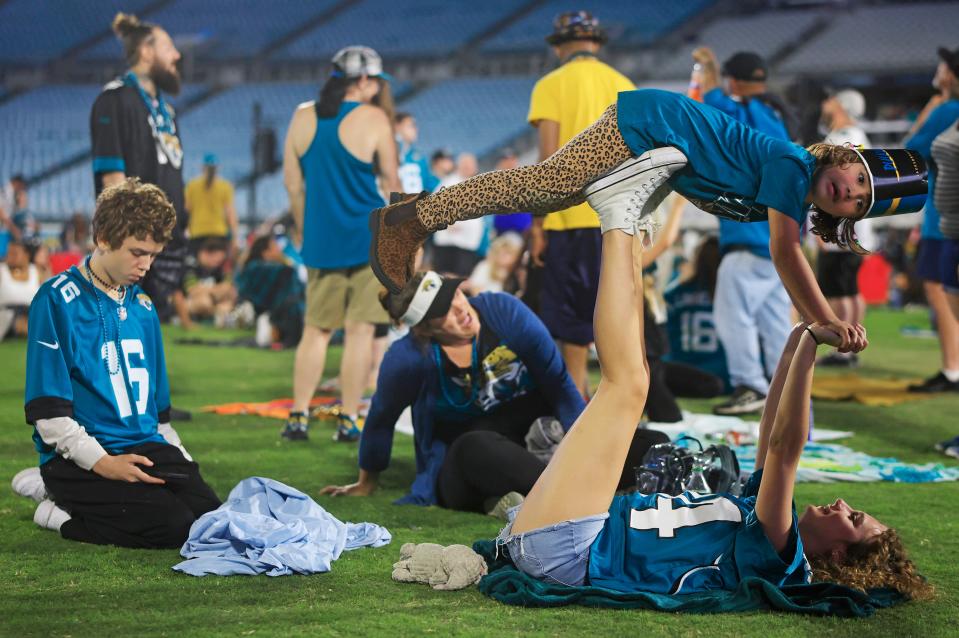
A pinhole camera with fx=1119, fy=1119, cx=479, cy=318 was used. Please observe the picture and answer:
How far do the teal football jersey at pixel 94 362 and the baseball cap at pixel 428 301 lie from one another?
83 cm

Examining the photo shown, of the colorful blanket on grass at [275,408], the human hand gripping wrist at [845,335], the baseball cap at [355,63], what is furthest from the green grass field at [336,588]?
the baseball cap at [355,63]

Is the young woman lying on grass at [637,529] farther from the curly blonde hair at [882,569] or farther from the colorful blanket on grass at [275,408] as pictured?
the colorful blanket on grass at [275,408]

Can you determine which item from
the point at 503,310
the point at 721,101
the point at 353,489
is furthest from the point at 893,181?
the point at 721,101

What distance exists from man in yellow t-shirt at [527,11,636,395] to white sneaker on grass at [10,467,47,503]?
7.54 feet

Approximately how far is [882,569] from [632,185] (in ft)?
3.80

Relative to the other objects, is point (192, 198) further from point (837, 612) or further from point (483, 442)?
point (837, 612)

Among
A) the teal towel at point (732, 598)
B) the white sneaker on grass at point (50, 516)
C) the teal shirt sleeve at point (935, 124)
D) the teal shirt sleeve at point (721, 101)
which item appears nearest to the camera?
the teal towel at point (732, 598)

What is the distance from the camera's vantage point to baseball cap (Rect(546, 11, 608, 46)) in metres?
5.27

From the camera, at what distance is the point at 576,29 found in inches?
207

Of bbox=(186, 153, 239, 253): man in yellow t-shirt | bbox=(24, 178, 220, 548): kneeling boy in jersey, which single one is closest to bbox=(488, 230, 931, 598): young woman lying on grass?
bbox=(24, 178, 220, 548): kneeling boy in jersey

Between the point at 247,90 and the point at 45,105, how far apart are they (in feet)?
15.8

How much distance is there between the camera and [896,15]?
22.0 metres

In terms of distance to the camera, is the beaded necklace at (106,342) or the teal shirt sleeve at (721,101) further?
the teal shirt sleeve at (721,101)

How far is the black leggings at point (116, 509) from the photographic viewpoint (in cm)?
327
